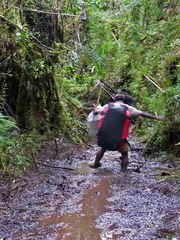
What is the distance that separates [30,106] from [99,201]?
4109mm

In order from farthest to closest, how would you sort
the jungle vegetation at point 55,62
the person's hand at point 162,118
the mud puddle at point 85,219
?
the person's hand at point 162,118 < the jungle vegetation at point 55,62 < the mud puddle at point 85,219

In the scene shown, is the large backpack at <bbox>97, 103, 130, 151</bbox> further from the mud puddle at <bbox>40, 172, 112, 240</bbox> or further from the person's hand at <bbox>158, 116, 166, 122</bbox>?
the mud puddle at <bbox>40, 172, 112, 240</bbox>

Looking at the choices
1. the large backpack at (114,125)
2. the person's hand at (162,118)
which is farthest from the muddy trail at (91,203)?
the person's hand at (162,118)

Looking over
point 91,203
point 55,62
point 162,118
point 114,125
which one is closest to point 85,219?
point 91,203

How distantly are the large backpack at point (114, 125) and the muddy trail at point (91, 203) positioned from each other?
1.94 feet

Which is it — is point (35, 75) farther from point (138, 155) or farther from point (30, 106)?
point (138, 155)

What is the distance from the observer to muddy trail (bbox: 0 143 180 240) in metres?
4.82

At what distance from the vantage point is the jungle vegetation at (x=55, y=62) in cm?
826

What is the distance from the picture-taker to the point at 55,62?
10312mm

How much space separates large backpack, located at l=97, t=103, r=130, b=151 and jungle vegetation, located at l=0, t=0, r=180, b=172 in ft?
3.15

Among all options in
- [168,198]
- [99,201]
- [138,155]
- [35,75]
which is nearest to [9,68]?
[35,75]

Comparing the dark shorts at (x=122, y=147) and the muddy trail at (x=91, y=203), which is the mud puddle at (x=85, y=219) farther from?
the dark shorts at (x=122, y=147)

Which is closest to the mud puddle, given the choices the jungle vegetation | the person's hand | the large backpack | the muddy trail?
the muddy trail

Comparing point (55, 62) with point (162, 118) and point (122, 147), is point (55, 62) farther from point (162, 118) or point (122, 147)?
point (162, 118)
